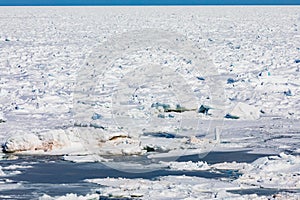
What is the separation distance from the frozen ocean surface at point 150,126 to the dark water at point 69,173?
0.01 metres

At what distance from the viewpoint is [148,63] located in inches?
687

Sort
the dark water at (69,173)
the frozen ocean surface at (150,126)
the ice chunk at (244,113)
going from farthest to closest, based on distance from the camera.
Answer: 1. the ice chunk at (244,113)
2. the frozen ocean surface at (150,126)
3. the dark water at (69,173)

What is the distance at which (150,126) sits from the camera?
30.7 feet

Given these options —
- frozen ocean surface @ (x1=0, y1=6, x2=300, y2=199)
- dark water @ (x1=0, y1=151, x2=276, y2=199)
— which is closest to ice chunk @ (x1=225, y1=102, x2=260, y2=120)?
frozen ocean surface @ (x1=0, y1=6, x2=300, y2=199)

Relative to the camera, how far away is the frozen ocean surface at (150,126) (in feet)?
20.6

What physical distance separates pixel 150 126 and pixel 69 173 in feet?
8.96

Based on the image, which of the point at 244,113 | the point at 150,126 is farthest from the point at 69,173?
the point at 244,113

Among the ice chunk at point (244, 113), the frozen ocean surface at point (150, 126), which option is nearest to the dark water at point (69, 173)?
the frozen ocean surface at point (150, 126)

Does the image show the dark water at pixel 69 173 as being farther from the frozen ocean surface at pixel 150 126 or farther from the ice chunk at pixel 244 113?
the ice chunk at pixel 244 113

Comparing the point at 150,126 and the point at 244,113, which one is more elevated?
the point at 244,113

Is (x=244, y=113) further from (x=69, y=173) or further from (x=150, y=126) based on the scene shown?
(x=69, y=173)

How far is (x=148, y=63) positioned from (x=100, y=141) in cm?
960

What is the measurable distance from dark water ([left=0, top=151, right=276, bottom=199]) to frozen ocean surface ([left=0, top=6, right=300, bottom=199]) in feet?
0.03

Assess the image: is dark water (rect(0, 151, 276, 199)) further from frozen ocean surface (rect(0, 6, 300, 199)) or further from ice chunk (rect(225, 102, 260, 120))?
ice chunk (rect(225, 102, 260, 120))
